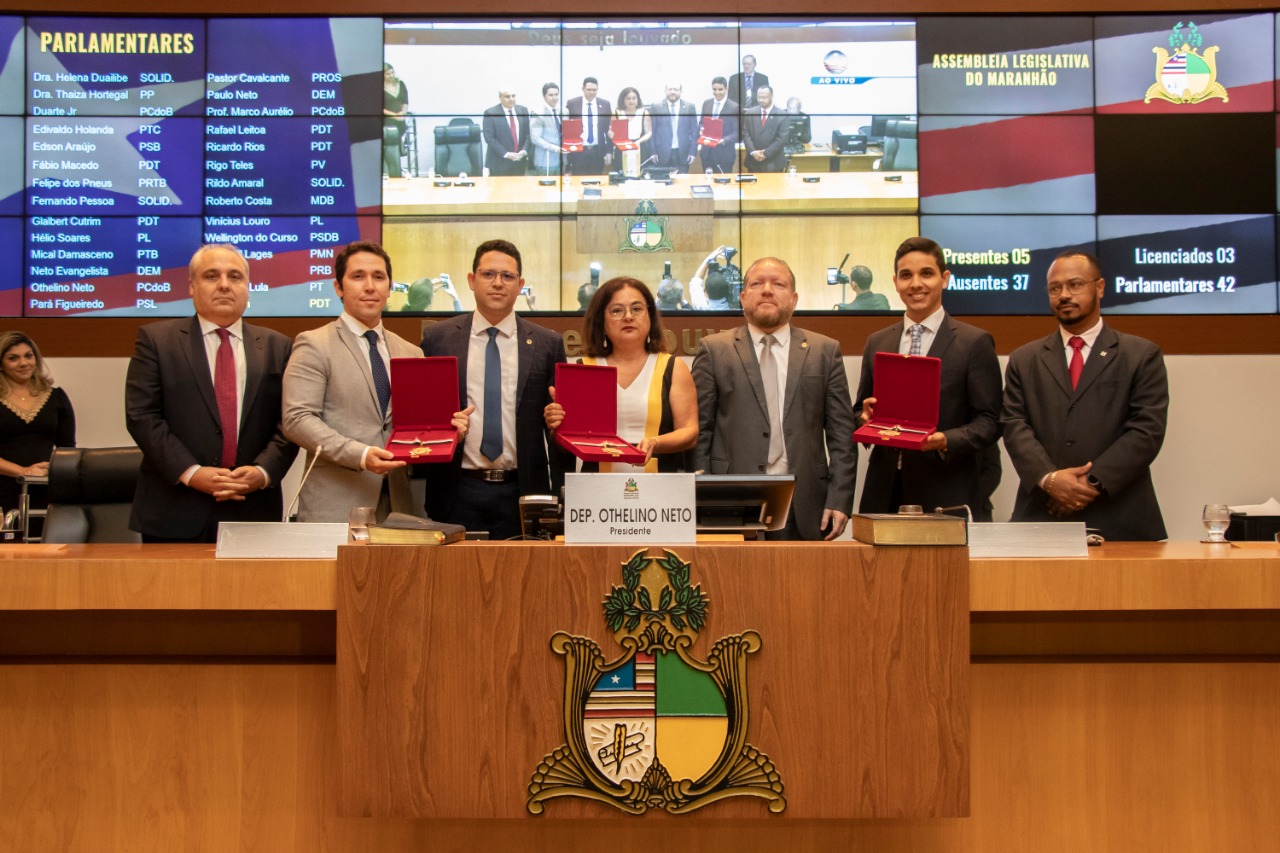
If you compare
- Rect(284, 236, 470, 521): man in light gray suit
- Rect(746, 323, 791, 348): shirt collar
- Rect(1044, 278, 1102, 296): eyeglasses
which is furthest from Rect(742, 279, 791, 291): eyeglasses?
Rect(284, 236, 470, 521): man in light gray suit

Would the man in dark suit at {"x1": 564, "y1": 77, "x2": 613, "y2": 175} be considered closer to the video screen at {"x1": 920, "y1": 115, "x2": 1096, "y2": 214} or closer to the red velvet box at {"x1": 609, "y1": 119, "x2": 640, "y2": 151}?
the red velvet box at {"x1": 609, "y1": 119, "x2": 640, "y2": 151}

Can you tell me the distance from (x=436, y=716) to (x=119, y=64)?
4.89 m

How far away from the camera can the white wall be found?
5.26 m

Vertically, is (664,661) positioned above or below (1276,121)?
below

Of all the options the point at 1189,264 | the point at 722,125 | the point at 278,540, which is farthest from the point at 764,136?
the point at 278,540

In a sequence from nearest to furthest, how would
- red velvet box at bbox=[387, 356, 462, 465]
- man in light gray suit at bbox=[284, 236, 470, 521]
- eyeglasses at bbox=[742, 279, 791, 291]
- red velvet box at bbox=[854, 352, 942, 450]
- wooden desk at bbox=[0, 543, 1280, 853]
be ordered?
1. wooden desk at bbox=[0, 543, 1280, 853]
2. red velvet box at bbox=[387, 356, 462, 465]
3. red velvet box at bbox=[854, 352, 942, 450]
4. man in light gray suit at bbox=[284, 236, 470, 521]
5. eyeglasses at bbox=[742, 279, 791, 291]

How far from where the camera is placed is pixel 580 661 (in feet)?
5.66

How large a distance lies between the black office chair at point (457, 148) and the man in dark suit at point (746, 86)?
1.35m

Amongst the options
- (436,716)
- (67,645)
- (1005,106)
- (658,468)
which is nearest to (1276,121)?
(1005,106)

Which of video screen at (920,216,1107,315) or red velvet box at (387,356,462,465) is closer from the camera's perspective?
Answer: red velvet box at (387,356,462,465)

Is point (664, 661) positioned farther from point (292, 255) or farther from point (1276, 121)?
point (1276, 121)

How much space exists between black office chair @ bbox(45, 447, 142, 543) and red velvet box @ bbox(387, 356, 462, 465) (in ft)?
4.15

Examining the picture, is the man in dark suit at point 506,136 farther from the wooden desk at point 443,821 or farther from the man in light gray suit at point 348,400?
the wooden desk at point 443,821

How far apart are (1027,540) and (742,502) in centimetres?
57
